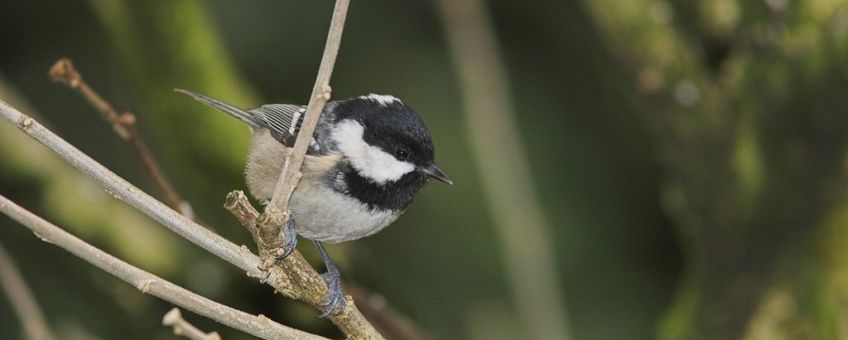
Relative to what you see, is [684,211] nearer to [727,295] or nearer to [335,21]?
[727,295]

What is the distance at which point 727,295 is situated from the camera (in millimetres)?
2793

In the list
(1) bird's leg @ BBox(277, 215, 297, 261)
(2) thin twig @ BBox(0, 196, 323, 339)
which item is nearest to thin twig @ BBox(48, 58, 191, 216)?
(1) bird's leg @ BBox(277, 215, 297, 261)

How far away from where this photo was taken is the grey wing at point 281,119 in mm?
2449

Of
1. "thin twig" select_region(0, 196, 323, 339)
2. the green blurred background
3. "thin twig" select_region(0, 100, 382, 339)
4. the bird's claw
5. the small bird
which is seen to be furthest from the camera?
the green blurred background

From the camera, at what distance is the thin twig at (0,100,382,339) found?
1509 millimetres

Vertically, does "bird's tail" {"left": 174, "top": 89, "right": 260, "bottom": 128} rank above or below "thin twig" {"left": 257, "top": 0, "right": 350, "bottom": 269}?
above

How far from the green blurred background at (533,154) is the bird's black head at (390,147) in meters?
0.48

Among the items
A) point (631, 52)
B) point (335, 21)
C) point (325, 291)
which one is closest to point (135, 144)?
point (325, 291)

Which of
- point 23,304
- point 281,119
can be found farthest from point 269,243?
point 23,304

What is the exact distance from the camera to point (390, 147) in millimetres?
2348

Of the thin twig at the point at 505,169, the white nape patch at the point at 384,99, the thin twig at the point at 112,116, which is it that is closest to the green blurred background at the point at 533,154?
the thin twig at the point at 505,169

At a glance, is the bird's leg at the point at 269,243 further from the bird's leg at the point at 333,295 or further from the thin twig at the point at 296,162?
the bird's leg at the point at 333,295

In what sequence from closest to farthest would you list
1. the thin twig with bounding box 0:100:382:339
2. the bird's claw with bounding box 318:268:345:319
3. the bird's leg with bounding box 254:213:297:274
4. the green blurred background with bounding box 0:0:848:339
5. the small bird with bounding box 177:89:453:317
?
the thin twig with bounding box 0:100:382:339
the bird's leg with bounding box 254:213:297:274
the bird's claw with bounding box 318:268:345:319
the small bird with bounding box 177:89:453:317
the green blurred background with bounding box 0:0:848:339

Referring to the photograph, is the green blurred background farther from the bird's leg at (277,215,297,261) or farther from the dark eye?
the bird's leg at (277,215,297,261)
